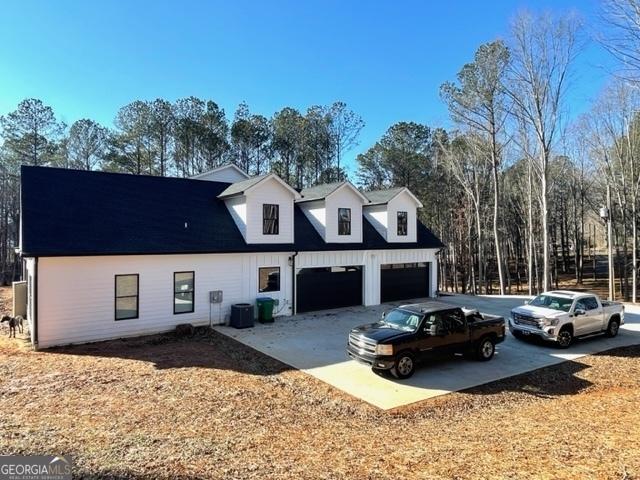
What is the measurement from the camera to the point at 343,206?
19.5 meters

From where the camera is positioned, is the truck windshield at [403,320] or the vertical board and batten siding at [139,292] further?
the vertical board and batten siding at [139,292]

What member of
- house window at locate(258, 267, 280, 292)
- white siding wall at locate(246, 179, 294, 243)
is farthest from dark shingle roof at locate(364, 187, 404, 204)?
house window at locate(258, 267, 280, 292)

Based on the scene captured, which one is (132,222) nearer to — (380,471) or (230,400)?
(230,400)

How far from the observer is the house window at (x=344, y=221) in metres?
19.4

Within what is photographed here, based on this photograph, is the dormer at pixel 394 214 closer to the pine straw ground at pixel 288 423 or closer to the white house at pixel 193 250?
the white house at pixel 193 250

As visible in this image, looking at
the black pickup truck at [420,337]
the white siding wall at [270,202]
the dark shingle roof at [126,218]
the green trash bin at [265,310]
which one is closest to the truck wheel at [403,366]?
the black pickup truck at [420,337]

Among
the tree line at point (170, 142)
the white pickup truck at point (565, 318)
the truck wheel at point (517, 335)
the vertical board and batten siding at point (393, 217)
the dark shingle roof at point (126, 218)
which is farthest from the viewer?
the tree line at point (170, 142)

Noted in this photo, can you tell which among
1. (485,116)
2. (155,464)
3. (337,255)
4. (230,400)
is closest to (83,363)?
(230,400)

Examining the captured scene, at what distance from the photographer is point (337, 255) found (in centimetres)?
1880

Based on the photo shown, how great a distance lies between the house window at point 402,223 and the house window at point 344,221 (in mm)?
3388

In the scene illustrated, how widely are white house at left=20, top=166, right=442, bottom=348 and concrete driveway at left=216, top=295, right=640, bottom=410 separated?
5.96 feet

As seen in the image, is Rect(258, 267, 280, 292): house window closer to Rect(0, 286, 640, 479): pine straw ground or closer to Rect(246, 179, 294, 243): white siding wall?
Rect(246, 179, 294, 243): white siding wall

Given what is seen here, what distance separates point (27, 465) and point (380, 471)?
14.3 ft

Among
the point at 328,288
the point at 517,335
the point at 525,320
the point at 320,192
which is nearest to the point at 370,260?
the point at 328,288
